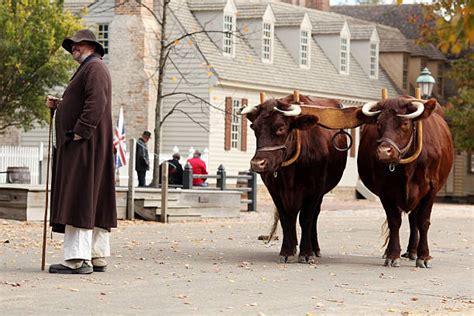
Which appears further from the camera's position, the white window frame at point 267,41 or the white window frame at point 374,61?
the white window frame at point 374,61

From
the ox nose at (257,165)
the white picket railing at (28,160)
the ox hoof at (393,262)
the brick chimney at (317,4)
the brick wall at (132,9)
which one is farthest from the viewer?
the brick chimney at (317,4)

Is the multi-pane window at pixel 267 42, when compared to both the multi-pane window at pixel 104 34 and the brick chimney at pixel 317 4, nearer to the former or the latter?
the multi-pane window at pixel 104 34

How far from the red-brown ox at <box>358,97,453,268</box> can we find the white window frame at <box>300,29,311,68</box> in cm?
3510

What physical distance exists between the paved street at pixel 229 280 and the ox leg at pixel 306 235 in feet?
0.70

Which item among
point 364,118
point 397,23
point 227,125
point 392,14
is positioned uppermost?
point 392,14

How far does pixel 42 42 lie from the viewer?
38688 millimetres

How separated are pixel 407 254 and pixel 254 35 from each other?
32.4 m

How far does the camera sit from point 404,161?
15.0m

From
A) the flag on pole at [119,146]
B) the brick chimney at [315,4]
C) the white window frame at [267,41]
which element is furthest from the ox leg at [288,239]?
the brick chimney at [315,4]

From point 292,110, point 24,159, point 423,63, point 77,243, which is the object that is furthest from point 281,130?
point 423,63

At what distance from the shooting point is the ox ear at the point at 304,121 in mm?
15188

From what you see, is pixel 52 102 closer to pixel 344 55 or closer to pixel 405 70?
pixel 344 55

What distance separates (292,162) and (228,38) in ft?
100

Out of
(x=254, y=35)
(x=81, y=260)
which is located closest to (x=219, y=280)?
(x=81, y=260)
